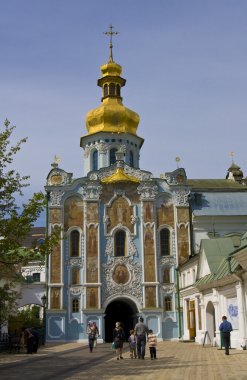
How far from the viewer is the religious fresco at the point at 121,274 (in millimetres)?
37000

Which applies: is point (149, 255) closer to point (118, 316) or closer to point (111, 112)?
point (118, 316)

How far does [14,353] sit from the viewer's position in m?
24.8

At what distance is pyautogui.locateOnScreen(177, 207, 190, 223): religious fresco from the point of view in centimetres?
3812

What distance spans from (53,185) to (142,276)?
9.03m

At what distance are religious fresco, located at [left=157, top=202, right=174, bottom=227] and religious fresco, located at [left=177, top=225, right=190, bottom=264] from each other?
0.80 metres

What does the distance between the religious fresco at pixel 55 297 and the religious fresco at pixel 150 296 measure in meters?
5.98

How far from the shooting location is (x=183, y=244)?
37.8 metres

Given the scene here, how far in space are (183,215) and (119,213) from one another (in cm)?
459

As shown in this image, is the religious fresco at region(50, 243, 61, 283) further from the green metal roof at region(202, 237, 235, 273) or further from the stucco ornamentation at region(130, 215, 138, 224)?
the green metal roof at region(202, 237, 235, 273)

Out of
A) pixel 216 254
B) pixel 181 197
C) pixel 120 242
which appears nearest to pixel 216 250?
pixel 216 254

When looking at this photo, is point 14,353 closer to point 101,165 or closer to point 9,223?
point 9,223

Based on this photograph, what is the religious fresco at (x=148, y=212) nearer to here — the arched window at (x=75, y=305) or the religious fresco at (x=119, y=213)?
the religious fresco at (x=119, y=213)

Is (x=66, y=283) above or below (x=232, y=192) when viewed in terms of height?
below

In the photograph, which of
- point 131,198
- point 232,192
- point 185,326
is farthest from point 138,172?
point 185,326
